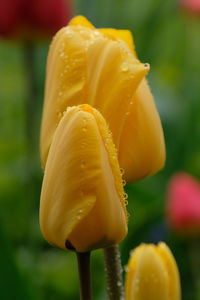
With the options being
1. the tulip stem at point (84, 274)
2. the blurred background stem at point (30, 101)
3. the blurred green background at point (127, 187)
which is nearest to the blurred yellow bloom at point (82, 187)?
the tulip stem at point (84, 274)

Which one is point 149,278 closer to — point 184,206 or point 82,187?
point 82,187

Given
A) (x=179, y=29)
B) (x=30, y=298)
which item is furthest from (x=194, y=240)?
(x=179, y=29)

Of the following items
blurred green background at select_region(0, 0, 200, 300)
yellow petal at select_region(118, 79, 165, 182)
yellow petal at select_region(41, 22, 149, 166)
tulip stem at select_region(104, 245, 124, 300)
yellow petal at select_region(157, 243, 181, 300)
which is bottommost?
blurred green background at select_region(0, 0, 200, 300)

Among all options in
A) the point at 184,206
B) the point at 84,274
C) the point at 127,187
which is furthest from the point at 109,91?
Answer: the point at 127,187

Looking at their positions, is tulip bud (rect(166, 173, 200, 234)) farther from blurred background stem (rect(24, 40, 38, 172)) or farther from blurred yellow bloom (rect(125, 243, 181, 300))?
blurred yellow bloom (rect(125, 243, 181, 300))

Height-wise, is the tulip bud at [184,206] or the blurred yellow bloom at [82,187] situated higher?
the blurred yellow bloom at [82,187]

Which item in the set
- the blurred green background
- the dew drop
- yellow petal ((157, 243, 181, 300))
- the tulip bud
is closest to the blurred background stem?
the blurred green background

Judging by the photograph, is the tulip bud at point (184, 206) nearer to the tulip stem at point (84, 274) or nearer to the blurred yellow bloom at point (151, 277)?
the blurred yellow bloom at point (151, 277)
